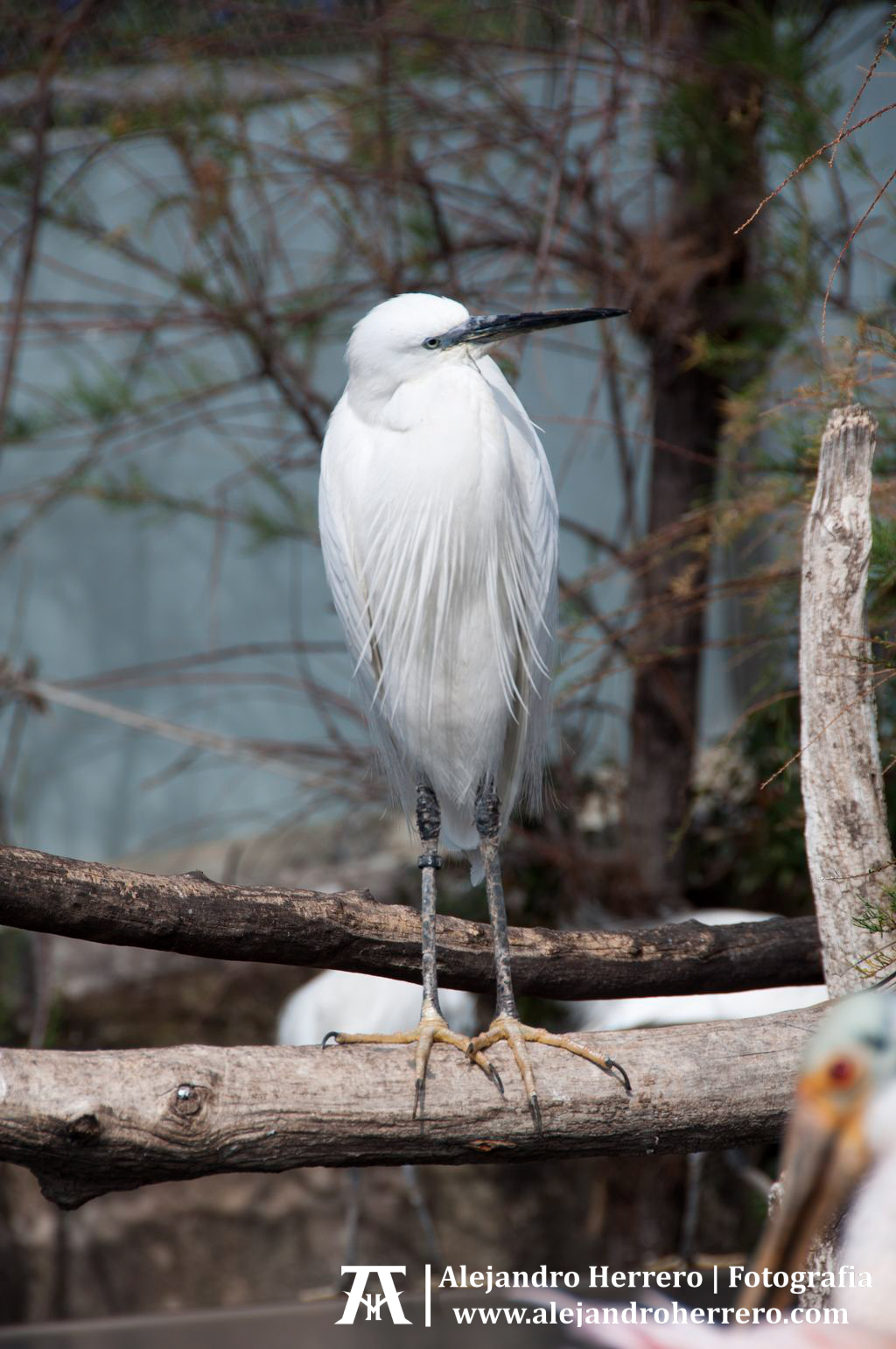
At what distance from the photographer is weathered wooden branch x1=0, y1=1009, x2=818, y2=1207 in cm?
62

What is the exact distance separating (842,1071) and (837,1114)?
0.05ft

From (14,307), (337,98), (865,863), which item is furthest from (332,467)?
(337,98)

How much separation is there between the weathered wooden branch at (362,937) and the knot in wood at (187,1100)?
144 millimetres

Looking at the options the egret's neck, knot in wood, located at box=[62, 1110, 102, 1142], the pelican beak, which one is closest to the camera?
the pelican beak

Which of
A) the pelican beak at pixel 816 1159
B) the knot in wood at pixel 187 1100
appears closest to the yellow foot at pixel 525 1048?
the knot in wood at pixel 187 1100

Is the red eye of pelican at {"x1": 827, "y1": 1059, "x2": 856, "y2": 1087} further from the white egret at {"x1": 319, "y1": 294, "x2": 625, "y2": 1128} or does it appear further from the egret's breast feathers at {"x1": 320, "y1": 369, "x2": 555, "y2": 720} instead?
the egret's breast feathers at {"x1": 320, "y1": 369, "x2": 555, "y2": 720}

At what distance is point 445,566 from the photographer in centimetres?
95

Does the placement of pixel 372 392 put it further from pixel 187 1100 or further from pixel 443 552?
pixel 187 1100

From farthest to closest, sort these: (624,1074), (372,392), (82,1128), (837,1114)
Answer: (372,392), (624,1074), (82,1128), (837,1114)

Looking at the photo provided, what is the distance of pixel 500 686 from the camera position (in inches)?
39.0

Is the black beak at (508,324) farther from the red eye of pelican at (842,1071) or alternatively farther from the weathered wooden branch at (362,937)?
the red eye of pelican at (842,1071)

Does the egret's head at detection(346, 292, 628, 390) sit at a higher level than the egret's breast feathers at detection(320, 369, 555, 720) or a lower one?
higher

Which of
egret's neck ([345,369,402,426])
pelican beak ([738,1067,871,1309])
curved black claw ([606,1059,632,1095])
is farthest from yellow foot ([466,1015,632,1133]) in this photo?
egret's neck ([345,369,402,426])

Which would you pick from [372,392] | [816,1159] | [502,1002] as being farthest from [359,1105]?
[372,392]
